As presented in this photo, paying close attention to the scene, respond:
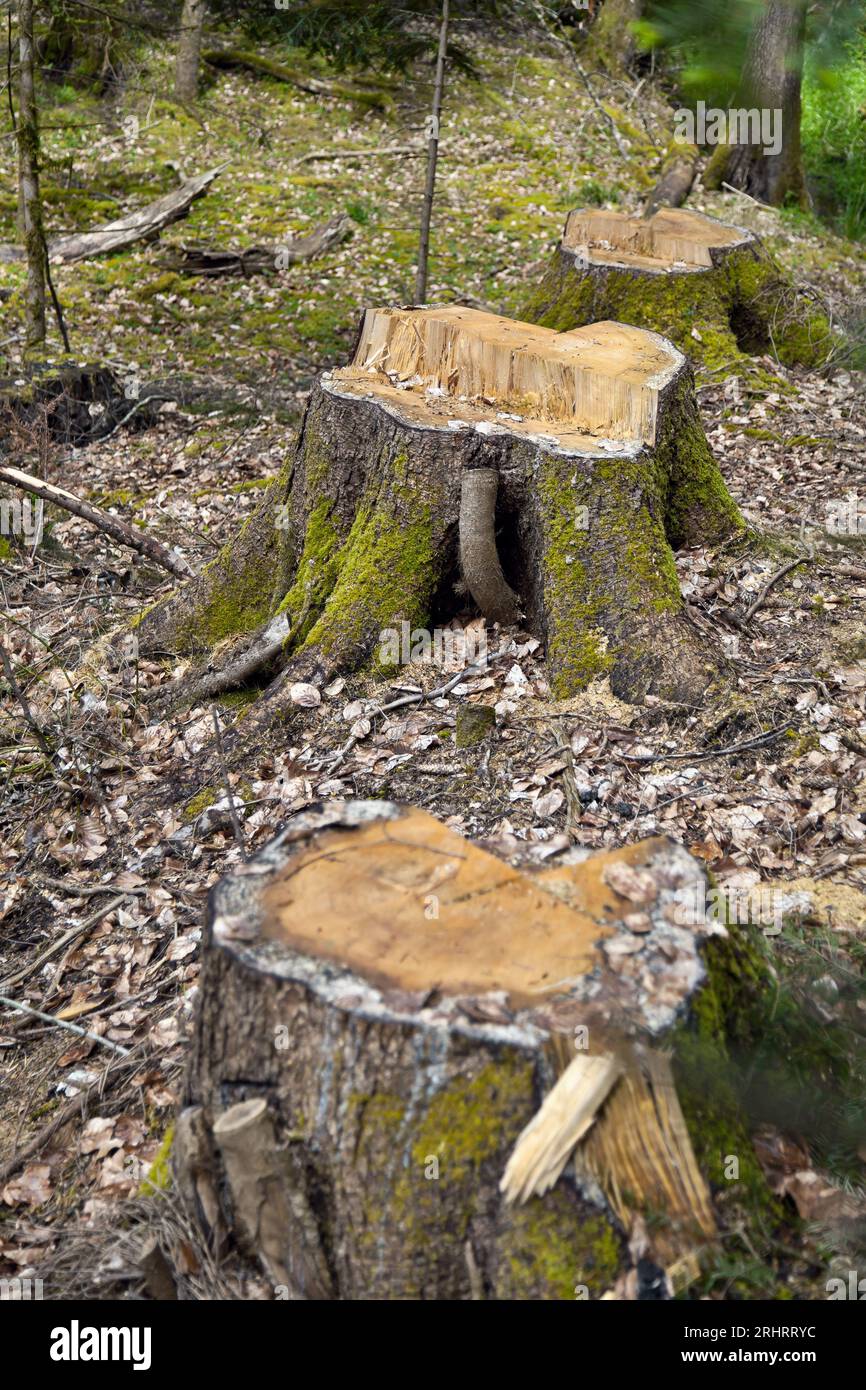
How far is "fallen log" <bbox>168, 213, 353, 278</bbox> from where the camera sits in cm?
1188

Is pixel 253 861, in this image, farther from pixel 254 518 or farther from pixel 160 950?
pixel 254 518

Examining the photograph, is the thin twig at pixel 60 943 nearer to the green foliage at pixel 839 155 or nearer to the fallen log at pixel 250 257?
the fallen log at pixel 250 257

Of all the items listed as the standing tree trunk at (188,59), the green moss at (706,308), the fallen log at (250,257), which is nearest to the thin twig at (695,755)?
the green moss at (706,308)

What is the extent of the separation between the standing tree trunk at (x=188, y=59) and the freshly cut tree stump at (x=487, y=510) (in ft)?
42.2

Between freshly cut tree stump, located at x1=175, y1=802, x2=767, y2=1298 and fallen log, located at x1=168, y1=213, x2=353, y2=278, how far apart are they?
432 inches

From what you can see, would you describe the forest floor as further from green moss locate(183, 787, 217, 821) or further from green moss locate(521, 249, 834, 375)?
green moss locate(521, 249, 834, 375)

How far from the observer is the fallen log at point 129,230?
1202cm

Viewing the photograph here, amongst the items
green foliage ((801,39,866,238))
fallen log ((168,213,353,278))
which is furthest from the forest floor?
green foliage ((801,39,866,238))

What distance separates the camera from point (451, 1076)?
6.68 feet

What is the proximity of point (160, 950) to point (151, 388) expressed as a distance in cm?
697

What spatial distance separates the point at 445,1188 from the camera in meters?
2.05

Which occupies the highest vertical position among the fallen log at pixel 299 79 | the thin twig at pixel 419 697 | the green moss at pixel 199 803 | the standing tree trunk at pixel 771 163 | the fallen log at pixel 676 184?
the fallen log at pixel 299 79
